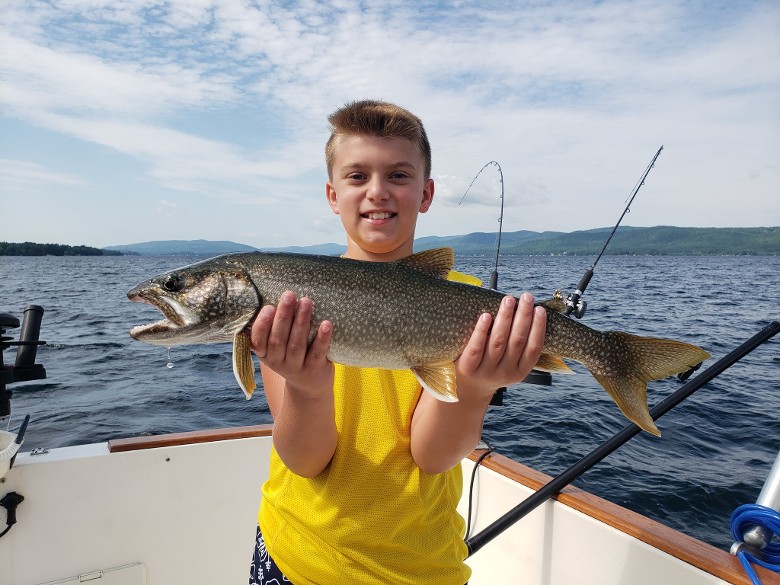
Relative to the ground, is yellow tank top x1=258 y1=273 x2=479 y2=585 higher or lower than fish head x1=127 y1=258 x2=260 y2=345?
lower

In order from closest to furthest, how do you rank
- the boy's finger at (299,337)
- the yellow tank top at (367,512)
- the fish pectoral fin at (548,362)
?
the yellow tank top at (367,512)
the boy's finger at (299,337)
the fish pectoral fin at (548,362)

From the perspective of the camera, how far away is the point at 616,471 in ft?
32.2

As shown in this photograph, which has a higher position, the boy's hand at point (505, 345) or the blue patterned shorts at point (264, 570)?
the boy's hand at point (505, 345)

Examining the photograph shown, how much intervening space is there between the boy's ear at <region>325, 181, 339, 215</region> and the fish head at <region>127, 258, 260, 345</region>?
3.31 feet

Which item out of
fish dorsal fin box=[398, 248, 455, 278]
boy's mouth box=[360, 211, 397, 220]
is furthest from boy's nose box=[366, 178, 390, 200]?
fish dorsal fin box=[398, 248, 455, 278]

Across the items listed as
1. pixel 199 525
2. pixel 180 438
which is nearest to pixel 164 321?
pixel 180 438

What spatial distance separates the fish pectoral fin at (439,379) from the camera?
283 cm

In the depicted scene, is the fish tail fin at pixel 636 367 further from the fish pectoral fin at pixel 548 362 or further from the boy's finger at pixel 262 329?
the boy's finger at pixel 262 329

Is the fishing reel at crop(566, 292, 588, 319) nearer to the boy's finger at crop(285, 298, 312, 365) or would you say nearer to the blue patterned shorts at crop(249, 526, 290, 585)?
the boy's finger at crop(285, 298, 312, 365)

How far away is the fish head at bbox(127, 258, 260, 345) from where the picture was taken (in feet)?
9.77

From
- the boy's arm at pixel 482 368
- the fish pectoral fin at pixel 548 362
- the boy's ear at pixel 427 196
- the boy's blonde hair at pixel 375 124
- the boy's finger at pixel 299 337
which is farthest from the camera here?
the boy's ear at pixel 427 196

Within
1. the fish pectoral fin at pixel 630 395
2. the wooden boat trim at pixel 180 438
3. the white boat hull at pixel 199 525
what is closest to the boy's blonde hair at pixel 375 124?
the fish pectoral fin at pixel 630 395

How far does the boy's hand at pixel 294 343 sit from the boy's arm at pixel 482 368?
0.66 metres

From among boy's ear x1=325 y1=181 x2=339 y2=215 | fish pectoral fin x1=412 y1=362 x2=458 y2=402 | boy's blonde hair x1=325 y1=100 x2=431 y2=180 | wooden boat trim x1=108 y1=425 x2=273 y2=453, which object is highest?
boy's blonde hair x1=325 y1=100 x2=431 y2=180
